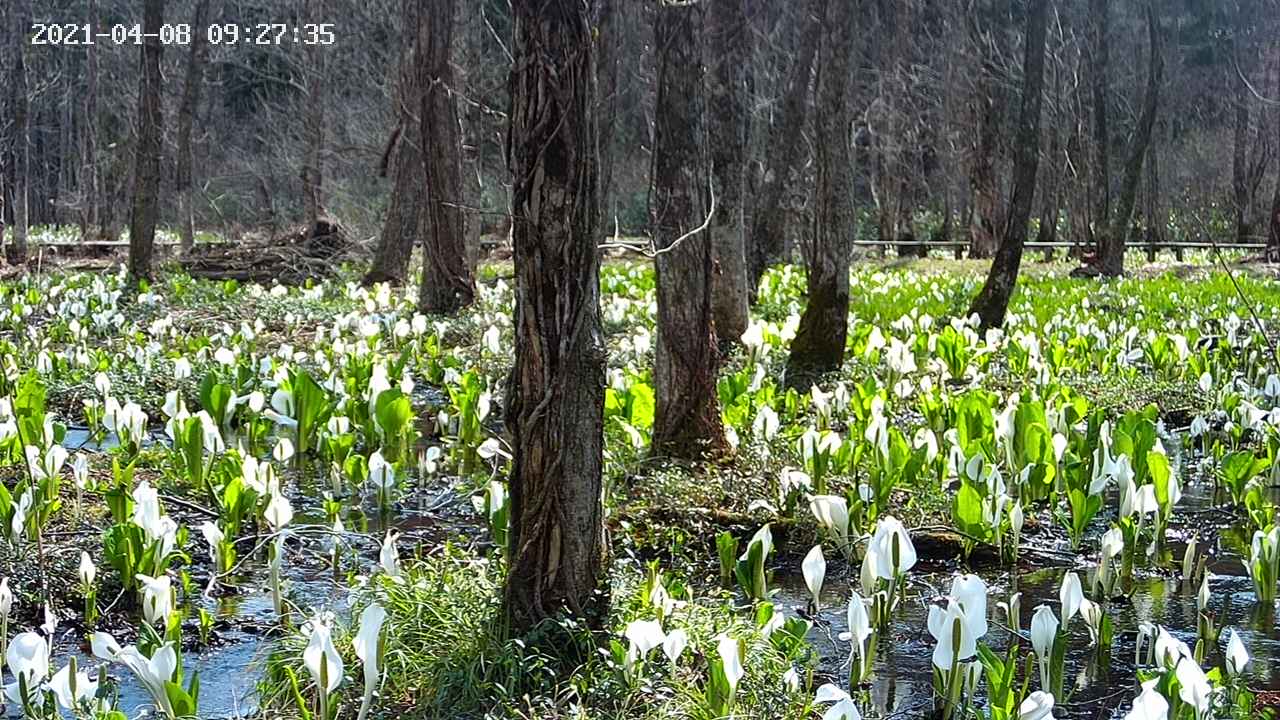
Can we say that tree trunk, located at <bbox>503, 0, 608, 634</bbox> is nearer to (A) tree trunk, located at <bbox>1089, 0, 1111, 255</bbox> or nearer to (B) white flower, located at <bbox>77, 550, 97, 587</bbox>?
(B) white flower, located at <bbox>77, 550, 97, 587</bbox>

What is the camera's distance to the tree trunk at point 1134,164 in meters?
16.7

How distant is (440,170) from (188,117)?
857cm

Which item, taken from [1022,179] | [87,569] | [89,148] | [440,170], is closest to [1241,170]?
[1022,179]

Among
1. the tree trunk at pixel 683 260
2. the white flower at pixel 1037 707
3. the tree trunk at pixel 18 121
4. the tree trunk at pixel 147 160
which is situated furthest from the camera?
the tree trunk at pixel 18 121

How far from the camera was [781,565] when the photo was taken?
4914 millimetres

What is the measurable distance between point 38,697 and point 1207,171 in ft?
101

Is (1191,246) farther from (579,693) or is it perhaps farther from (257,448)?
(579,693)

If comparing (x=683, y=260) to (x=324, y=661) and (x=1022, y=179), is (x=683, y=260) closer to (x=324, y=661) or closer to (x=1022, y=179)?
(x=324, y=661)

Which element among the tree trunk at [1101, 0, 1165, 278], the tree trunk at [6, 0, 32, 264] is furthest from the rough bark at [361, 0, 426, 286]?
the tree trunk at [1101, 0, 1165, 278]

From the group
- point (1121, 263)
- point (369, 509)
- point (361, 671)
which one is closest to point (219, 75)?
point (1121, 263)

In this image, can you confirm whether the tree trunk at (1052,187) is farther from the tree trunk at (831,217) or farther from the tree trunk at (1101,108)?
the tree trunk at (831,217)

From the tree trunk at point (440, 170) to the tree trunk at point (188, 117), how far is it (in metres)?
6.15

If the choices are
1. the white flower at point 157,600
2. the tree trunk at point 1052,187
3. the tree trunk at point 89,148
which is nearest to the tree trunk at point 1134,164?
the tree trunk at point 1052,187

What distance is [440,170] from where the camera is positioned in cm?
1231
